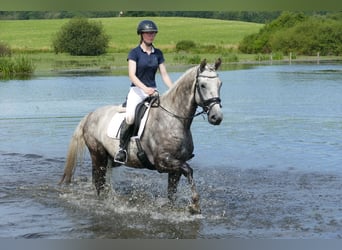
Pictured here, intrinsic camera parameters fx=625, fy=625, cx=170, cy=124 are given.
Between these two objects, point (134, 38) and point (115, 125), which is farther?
point (134, 38)

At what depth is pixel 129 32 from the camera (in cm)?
1875

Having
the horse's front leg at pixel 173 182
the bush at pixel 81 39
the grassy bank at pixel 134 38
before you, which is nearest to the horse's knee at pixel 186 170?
the horse's front leg at pixel 173 182

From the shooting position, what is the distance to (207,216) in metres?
6.80

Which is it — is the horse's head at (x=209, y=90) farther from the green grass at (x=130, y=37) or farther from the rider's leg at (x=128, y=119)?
the green grass at (x=130, y=37)

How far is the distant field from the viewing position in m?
18.4

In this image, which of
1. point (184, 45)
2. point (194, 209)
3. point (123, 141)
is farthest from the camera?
point (184, 45)

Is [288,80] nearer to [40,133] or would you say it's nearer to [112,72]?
[112,72]

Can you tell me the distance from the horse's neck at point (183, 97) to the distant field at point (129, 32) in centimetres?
980

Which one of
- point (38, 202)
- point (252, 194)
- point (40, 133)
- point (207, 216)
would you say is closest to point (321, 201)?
point (252, 194)

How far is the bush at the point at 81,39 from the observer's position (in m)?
16.6

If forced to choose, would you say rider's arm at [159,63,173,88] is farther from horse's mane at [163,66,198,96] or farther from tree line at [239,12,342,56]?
tree line at [239,12,342,56]

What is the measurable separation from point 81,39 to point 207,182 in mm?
10039

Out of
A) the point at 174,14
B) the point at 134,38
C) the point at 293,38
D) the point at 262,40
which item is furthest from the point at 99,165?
the point at 262,40

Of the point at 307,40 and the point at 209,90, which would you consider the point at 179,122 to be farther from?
the point at 307,40
